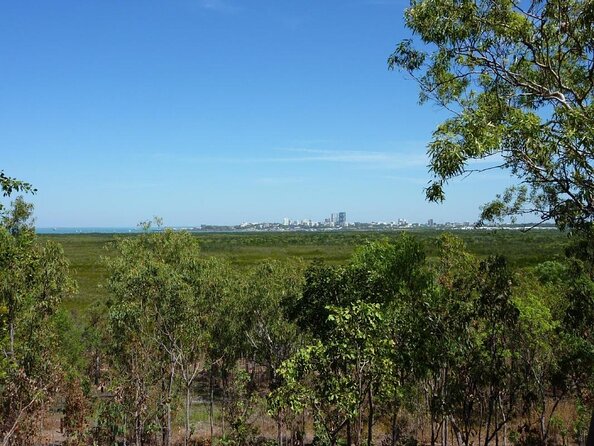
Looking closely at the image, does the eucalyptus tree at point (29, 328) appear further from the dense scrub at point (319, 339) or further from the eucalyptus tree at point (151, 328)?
the eucalyptus tree at point (151, 328)

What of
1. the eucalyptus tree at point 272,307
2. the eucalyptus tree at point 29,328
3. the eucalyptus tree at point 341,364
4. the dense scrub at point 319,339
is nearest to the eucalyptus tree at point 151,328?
the dense scrub at point 319,339

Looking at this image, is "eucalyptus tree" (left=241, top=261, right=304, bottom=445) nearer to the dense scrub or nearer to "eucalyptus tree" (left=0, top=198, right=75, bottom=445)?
the dense scrub

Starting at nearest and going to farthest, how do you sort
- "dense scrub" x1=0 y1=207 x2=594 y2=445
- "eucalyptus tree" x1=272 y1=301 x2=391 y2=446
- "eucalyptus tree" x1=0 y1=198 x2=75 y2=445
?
"eucalyptus tree" x1=272 y1=301 x2=391 y2=446 < "dense scrub" x1=0 y1=207 x2=594 y2=445 < "eucalyptus tree" x1=0 y1=198 x2=75 y2=445

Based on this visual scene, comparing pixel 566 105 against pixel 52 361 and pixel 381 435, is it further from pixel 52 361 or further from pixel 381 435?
pixel 381 435

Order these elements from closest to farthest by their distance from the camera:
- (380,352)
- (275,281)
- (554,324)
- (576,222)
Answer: (576,222), (380,352), (554,324), (275,281)

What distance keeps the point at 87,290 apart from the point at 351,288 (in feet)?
191

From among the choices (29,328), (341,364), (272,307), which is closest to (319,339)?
(341,364)

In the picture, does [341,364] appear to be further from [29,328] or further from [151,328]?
[29,328]

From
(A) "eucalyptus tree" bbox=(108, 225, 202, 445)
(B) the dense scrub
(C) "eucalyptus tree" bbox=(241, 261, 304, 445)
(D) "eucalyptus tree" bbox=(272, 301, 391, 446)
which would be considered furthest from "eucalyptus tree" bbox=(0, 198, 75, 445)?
(D) "eucalyptus tree" bbox=(272, 301, 391, 446)

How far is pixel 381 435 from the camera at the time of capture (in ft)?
90.2

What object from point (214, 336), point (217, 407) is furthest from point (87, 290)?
point (214, 336)

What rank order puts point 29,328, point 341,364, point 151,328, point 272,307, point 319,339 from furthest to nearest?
point 272,307, point 151,328, point 29,328, point 319,339, point 341,364

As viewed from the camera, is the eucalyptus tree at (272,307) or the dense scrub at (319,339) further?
the eucalyptus tree at (272,307)

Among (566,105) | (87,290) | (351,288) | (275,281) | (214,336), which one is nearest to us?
(566,105)
